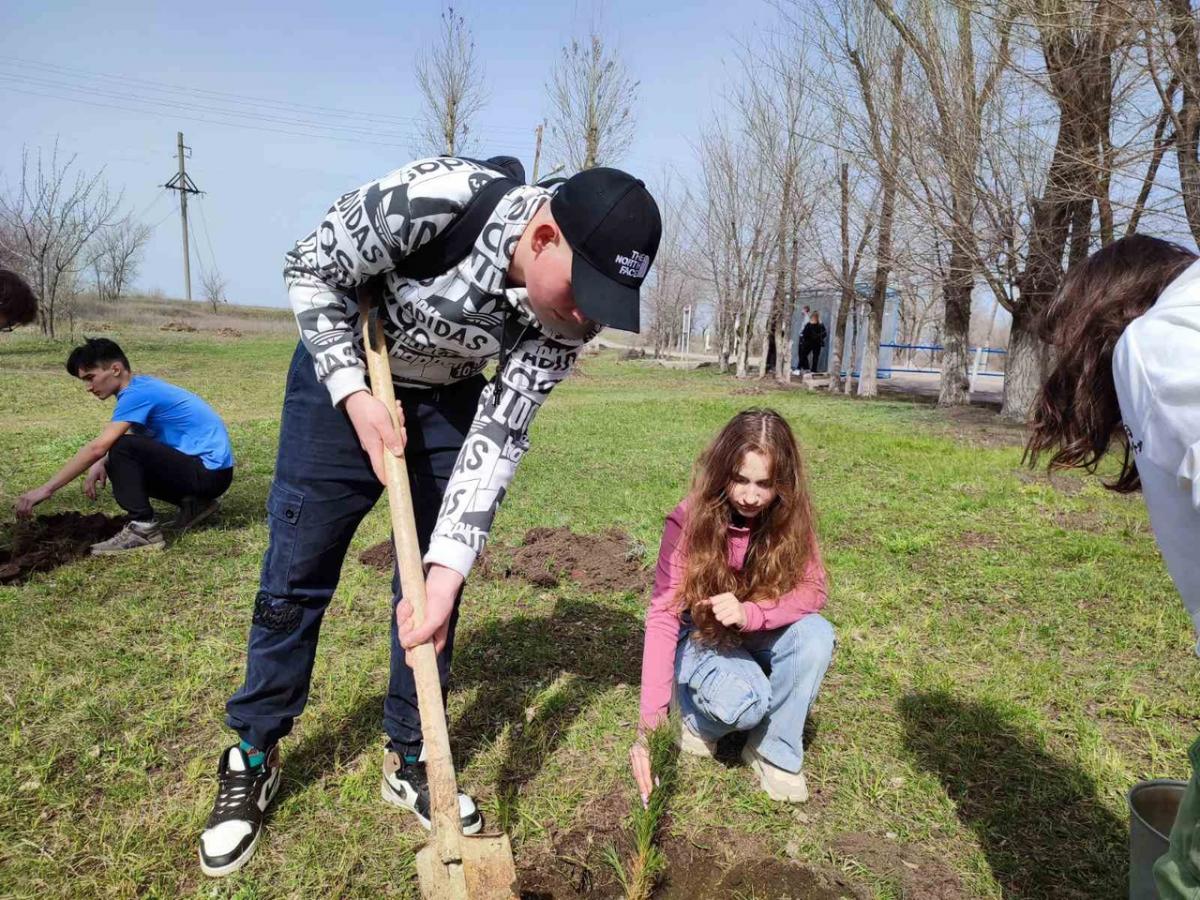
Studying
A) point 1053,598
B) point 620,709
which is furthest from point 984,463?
point 620,709

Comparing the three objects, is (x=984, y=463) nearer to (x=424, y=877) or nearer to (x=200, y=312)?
(x=424, y=877)

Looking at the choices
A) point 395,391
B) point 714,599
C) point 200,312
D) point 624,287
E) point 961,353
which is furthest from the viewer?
point 200,312

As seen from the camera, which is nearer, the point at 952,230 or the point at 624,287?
the point at 624,287

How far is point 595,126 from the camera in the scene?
74.1 ft

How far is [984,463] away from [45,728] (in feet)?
25.3

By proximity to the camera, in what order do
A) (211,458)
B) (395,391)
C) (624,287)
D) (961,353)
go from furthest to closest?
(961,353), (211,458), (395,391), (624,287)

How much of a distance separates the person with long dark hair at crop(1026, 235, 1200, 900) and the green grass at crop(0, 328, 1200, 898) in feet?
4.16

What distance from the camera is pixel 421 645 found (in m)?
1.87

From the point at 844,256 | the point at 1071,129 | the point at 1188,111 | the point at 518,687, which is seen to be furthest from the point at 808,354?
the point at 518,687

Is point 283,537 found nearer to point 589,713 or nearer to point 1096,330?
point 589,713

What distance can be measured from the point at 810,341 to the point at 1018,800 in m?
19.6

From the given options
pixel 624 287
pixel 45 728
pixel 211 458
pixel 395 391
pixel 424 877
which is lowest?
pixel 45 728

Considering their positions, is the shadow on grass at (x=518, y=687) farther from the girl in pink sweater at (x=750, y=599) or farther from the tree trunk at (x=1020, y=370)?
the tree trunk at (x=1020, y=370)

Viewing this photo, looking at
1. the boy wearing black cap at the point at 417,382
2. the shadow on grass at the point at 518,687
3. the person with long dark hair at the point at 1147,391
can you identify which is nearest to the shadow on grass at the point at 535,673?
the shadow on grass at the point at 518,687
